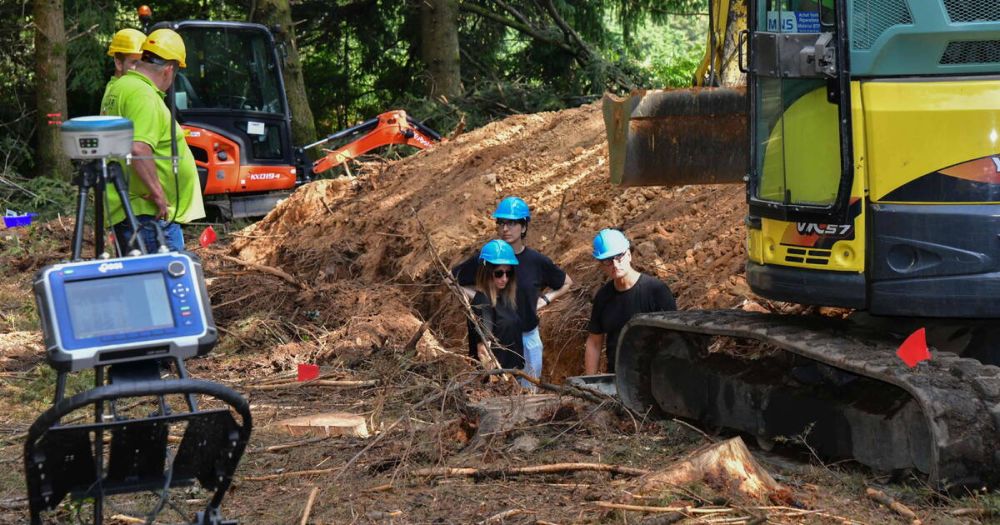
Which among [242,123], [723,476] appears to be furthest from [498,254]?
[242,123]

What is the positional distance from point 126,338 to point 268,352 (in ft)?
18.3

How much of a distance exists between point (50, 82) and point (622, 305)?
42.7ft

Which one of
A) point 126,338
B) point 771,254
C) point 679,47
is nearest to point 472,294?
point 771,254

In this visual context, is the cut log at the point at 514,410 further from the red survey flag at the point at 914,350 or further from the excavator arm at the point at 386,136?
the excavator arm at the point at 386,136

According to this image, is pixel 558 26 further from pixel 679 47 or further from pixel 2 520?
pixel 2 520

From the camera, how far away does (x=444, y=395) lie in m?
6.99

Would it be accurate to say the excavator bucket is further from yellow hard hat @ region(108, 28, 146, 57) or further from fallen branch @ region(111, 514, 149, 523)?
fallen branch @ region(111, 514, 149, 523)

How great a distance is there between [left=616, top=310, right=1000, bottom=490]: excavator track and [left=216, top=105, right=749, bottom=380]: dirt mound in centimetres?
132

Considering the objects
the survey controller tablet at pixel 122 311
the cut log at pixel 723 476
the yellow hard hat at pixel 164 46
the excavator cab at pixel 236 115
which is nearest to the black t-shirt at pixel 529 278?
the yellow hard hat at pixel 164 46

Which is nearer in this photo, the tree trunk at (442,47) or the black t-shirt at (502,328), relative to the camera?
the black t-shirt at (502,328)

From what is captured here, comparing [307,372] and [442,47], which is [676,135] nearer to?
[307,372]

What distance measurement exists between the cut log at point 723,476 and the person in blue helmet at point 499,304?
2894mm

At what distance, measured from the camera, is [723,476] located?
5488mm

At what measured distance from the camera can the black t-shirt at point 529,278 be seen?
28.4 feet
